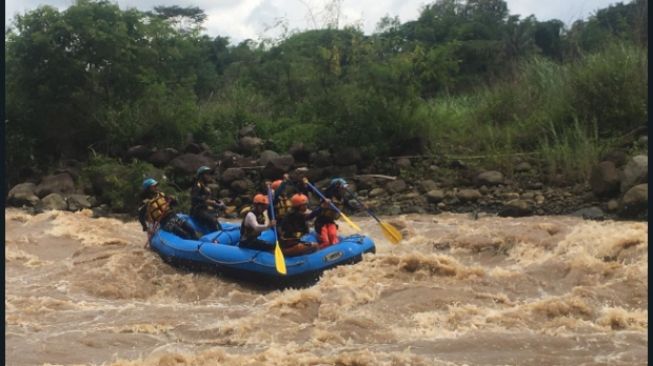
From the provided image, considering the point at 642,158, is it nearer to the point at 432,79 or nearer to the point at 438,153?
the point at 438,153

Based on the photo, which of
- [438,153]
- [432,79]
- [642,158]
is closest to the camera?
[642,158]

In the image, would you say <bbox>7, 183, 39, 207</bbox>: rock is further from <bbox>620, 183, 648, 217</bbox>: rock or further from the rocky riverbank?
<bbox>620, 183, 648, 217</bbox>: rock

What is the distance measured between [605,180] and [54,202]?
34.1 feet

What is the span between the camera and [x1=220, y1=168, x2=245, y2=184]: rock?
53.7 feet

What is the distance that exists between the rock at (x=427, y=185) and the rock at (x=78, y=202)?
663 centimetres

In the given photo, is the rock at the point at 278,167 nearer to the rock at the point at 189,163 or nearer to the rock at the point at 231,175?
the rock at the point at 231,175

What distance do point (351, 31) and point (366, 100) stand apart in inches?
129

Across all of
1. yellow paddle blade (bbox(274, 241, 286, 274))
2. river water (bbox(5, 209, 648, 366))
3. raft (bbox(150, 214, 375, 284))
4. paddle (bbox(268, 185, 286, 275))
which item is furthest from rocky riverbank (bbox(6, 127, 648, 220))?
yellow paddle blade (bbox(274, 241, 286, 274))

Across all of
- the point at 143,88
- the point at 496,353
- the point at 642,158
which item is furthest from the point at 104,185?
the point at 496,353

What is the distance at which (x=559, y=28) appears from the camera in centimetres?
2984

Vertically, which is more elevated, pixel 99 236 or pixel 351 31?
pixel 351 31

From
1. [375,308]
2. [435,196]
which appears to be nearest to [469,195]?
[435,196]

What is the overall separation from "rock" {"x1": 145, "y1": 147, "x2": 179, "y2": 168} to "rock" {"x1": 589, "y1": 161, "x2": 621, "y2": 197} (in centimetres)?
923

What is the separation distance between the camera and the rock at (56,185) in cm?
1664
